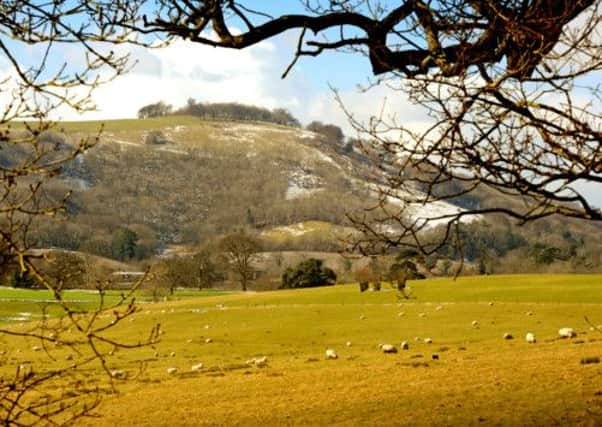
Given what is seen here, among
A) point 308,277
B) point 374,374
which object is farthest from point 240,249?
point 374,374

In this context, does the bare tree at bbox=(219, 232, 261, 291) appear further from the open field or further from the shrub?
the open field

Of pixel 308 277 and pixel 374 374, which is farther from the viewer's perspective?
pixel 308 277

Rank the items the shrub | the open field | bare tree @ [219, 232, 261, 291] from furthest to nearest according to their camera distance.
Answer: bare tree @ [219, 232, 261, 291] → the shrub → the open field

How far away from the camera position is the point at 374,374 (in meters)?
14.3

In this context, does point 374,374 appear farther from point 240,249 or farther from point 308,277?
point 240,249

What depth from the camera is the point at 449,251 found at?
27.6ft

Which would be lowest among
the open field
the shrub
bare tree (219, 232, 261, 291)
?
the open field

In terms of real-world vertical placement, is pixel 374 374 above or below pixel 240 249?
below

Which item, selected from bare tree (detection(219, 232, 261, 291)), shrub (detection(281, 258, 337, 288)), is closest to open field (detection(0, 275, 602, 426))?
shrub (detection(281, 258, 337, 288))

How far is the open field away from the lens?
10531 mm

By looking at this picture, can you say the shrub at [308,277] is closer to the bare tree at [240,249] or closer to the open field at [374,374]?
the bare tree at [240,249]

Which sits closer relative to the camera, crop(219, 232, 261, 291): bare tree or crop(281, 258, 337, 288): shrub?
crop(281, 258, 337, 288): shrub

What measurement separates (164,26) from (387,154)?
7.37 feet

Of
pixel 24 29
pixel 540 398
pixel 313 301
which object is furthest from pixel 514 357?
pixel 313 301
